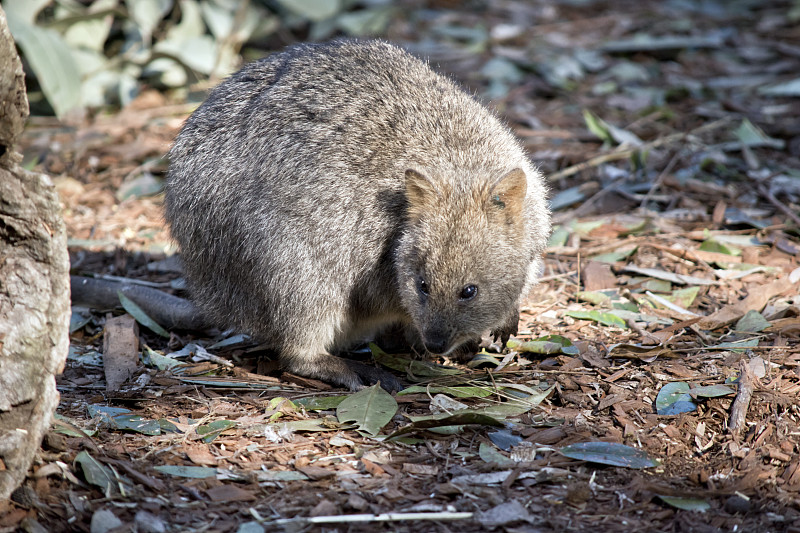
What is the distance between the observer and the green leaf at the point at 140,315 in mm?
5145

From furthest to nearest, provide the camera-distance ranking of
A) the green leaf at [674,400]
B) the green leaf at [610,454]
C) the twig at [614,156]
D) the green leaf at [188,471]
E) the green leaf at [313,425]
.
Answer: the twig at [614,156] → the green leaf at [674,400] → the green leaf at [313,425] → the green leaf at [610,454] → the green leaf at [188,471]

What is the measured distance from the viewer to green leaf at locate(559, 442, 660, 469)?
3.60 meters

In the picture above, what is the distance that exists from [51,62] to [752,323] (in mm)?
6337

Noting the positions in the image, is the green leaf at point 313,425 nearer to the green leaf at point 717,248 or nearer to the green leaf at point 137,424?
the green leaf at point 137,424

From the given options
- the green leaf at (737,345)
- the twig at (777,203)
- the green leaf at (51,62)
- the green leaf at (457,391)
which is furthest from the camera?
the green leaf at (51,62)

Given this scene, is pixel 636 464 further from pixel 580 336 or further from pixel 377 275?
pixel 377 275

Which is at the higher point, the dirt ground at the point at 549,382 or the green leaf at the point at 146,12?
the green leaf at the point at 146,12

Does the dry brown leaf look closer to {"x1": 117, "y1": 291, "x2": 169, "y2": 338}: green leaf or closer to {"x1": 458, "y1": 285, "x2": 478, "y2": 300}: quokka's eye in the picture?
{"x1": 458, "y1": 285, "x2": 478, "y2": 300}: quokka's eye

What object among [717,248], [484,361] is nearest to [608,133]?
[717,248]

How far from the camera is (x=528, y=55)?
9.26 metres

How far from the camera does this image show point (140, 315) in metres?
5.19

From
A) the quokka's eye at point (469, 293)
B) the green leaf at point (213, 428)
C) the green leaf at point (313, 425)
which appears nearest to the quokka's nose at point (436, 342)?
the quokka's eye at point (469, 293)

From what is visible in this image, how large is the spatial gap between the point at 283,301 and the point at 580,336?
5.77 ft

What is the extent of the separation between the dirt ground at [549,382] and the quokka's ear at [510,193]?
0.90 meters
